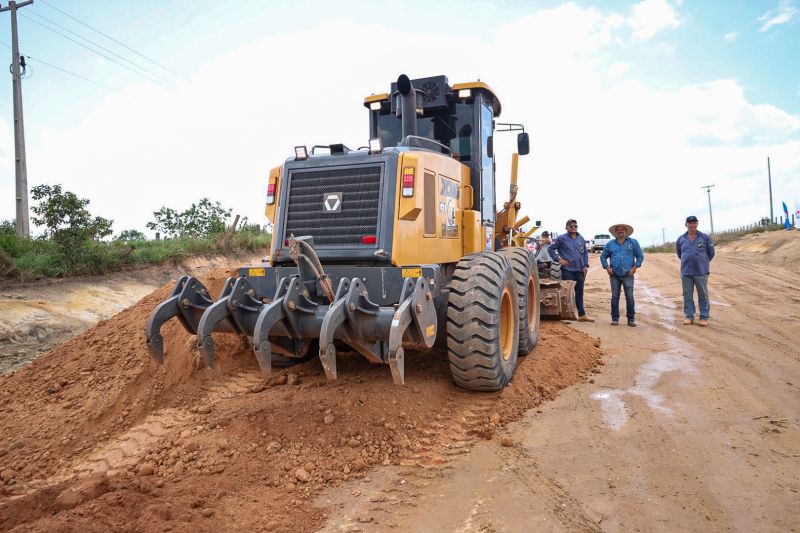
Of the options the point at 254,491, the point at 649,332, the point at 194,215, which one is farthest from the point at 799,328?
the point at 194,215

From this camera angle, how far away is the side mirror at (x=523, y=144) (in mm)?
7500

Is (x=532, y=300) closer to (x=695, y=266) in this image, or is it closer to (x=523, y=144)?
(x=523, y=144)

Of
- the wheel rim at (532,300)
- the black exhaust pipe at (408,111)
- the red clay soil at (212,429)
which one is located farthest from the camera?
the wheel rim at (532,300)

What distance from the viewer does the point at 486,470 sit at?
378 cm

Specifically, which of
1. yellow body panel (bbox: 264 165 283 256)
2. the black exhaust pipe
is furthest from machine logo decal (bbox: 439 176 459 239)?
yellow body panel (bbox: 264 165 283 256)

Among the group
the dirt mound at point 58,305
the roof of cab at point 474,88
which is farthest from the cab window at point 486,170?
the dirt mound at point 58,305

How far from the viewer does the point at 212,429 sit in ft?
14.7

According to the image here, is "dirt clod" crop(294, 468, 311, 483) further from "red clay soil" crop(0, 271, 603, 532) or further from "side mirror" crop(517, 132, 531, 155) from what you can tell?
"side mirror" crop(517, 132, 531, 155)

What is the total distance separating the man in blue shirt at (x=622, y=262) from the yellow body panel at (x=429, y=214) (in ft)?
14.3

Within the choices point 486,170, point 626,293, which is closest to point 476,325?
point 486,170

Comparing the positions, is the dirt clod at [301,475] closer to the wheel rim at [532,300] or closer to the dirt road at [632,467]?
the dirt road at [632,467]

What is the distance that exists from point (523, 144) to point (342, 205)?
338cm

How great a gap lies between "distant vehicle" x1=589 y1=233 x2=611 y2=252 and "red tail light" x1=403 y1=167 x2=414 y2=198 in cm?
3870

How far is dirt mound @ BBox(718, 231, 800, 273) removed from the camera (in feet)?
67.9
